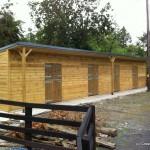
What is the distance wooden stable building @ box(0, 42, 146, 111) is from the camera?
48.6ft

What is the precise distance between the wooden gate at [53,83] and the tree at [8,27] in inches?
799

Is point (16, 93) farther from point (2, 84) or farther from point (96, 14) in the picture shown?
point (96, 14)

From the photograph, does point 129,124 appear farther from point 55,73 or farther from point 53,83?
point 55,73

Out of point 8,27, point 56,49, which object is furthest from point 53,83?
point 8,27

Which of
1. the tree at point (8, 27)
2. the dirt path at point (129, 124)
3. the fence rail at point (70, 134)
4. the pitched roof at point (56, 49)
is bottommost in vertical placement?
the dirt path at point (129, 124)

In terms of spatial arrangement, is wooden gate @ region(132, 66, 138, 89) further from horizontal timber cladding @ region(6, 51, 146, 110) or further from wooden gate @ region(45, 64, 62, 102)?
wooden gate @ region(45, 64, 62, 102)

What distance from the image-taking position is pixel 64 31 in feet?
136

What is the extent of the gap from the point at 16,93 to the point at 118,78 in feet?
39.3

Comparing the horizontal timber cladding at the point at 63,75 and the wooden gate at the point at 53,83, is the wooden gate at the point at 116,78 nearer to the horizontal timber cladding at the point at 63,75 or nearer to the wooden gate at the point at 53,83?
the horizontal timber cladding at the point at 63,75

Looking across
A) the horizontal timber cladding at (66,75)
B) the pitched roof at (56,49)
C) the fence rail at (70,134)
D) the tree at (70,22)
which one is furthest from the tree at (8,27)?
the fence rail at (70,134)

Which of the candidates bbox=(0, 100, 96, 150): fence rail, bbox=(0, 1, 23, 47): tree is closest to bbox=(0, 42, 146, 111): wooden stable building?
bbox=(0, 100, 96, 150): fence rail

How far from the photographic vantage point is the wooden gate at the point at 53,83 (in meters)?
17.1

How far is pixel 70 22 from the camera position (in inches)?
1658

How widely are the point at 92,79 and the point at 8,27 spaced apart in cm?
1951
